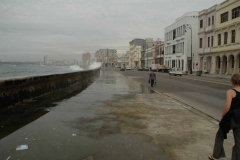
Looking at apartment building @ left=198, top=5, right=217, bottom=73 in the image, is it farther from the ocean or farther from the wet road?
the wet road

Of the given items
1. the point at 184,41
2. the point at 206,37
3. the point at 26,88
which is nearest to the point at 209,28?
the point at 206,37

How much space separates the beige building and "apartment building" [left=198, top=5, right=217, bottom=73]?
6.05 ft

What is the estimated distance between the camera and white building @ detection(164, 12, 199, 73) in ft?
195

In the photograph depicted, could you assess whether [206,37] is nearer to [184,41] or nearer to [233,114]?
[184,41]

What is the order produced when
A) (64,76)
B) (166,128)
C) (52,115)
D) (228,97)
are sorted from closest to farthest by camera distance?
1. (228,97)
2. (166,128)
3. (52,115)
4. (64,76)

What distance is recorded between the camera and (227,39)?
4097 centimetres

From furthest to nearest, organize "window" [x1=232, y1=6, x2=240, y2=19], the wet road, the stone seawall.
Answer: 1. "window" [x1=232, y1=6, x2=240, y2=19]
2. the stone seawall
3. the wet road

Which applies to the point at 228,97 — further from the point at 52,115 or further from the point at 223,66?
the point at 223,66

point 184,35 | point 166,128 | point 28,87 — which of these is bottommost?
point 166,128

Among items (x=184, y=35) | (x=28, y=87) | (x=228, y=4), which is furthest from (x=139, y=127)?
(x=184, y=35)

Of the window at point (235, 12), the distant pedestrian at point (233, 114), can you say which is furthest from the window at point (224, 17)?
the distant pedestrian at point (233, 114)

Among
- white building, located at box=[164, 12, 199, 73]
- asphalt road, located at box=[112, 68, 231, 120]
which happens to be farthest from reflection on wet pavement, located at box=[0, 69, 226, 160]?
white building, located at box=[164, 12, 199, 73]

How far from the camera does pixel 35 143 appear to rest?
189 inches

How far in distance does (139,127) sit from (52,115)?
3.04m
